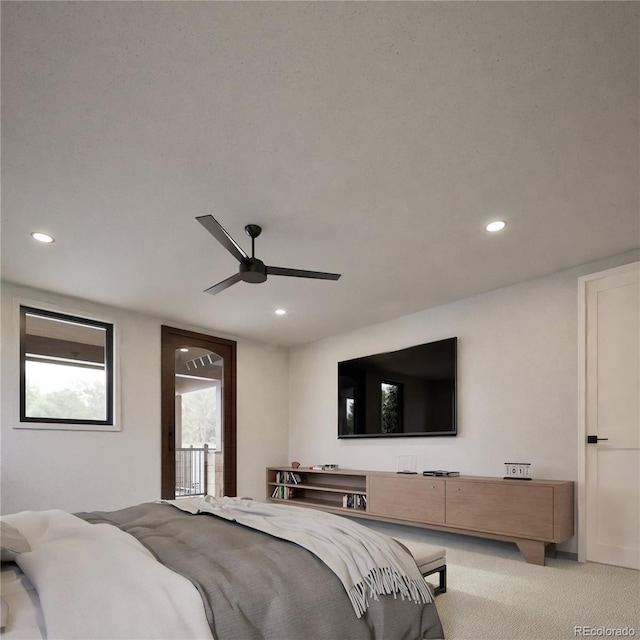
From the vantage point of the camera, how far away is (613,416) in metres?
3.88

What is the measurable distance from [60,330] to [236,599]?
4096mm

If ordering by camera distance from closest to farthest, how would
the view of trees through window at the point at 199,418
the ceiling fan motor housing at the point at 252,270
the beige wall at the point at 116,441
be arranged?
the ceiling fan motor housing at the point at 252,270 → the beige wall at the point at 116,441 → the view of trees through window at the point at 199,418

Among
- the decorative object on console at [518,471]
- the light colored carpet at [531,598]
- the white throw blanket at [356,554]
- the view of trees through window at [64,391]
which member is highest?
the view of trees through window at [64,391]

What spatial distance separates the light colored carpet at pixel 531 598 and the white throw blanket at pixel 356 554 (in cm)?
41

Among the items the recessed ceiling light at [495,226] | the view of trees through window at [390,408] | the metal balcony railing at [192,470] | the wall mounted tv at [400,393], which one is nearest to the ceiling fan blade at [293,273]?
the recessed ceiling light at [495,226]

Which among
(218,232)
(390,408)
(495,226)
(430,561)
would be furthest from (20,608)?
(390,408)

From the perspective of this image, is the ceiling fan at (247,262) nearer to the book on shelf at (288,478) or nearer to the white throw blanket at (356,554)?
the white throw blanket at (356,554)

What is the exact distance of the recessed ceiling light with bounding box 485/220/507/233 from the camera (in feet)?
11.0

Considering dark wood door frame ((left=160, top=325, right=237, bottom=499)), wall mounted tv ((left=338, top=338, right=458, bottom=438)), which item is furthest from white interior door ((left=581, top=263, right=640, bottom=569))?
dark wood door frame ((left=160, top=325, right=237, bottom=499))

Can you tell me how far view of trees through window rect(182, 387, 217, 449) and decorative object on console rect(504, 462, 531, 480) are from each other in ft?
Result: 12.4

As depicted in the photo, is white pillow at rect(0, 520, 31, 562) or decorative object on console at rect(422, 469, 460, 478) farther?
decorative object on console at rect(422, 469, 460, 478)

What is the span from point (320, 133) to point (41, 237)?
2299mm

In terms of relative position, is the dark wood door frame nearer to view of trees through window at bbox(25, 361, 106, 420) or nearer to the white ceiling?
view of trees through window at bbox(25, 361, 106, 420)

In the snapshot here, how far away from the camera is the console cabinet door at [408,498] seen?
450cm
